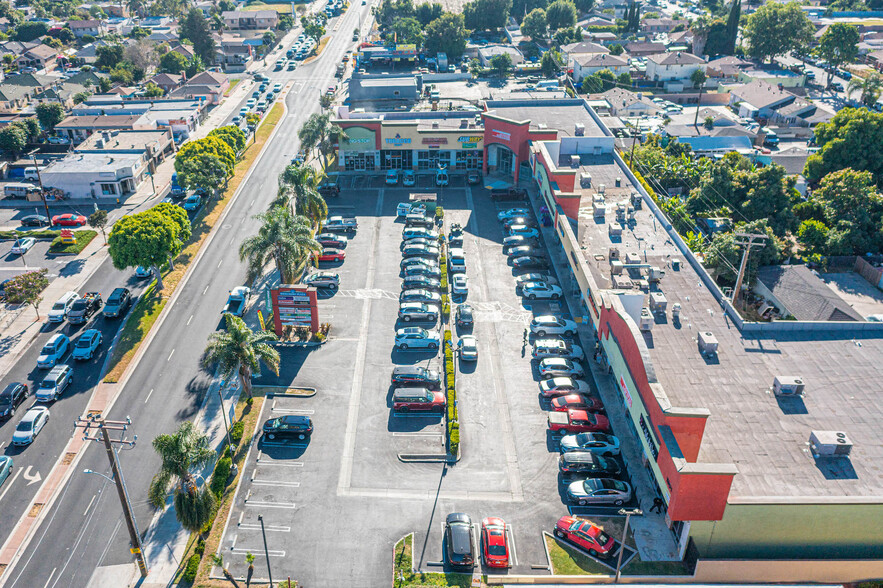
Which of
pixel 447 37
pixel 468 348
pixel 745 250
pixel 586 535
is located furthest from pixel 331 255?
pixel 447 37

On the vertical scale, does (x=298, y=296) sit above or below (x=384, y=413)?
above

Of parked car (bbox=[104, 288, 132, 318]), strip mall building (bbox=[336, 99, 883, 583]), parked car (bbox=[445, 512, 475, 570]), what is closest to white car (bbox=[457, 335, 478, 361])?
strip mall building (bbox=[336, 99, 883, 583])

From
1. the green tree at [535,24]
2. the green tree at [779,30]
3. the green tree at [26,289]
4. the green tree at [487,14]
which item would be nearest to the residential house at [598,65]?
the green tree at [535,24]

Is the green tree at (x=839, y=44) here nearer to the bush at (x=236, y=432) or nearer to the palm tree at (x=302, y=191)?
the palm tree at (x=302, y=191)

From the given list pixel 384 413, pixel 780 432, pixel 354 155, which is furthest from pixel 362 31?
pixel 780 432

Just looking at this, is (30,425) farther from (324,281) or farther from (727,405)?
(727,405)

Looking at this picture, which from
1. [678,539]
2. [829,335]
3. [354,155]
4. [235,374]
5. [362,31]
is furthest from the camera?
[362,31]

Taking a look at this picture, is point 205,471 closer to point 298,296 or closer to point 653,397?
point 298,296

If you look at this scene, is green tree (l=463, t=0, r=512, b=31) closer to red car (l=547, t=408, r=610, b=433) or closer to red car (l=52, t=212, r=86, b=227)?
red car (l=52, t=212, r=86, b=227)
